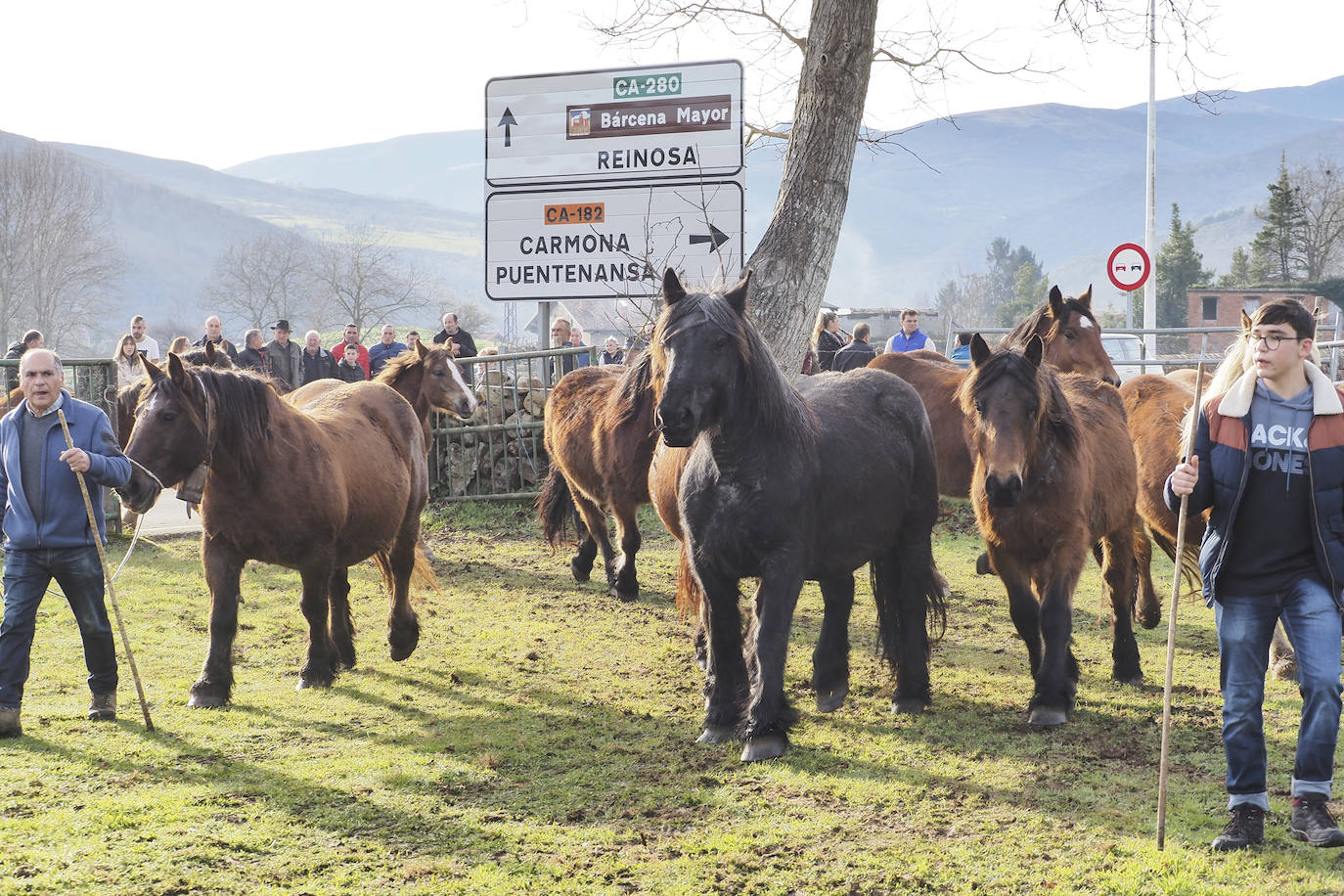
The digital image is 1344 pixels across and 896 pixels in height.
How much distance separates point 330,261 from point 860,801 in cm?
13737

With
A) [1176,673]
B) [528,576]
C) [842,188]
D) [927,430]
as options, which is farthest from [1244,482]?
[528,576]

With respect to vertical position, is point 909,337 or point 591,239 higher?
point 591,239

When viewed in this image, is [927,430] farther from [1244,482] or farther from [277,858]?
[277,858]

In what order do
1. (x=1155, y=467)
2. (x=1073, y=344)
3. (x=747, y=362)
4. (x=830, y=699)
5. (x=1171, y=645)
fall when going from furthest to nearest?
1. (x=1073, y=344)
2. (x=1155, y=467)
3. (x=830, y=699)
4. (x=747, y=362)
5. (x=1171, y=645)

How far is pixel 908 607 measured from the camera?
6496 millimetres

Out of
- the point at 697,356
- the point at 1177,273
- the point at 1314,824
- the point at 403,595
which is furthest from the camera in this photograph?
the point at 1177,273

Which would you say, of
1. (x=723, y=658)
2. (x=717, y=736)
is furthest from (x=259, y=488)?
(x=717, y=736)

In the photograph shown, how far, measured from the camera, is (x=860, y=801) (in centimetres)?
486

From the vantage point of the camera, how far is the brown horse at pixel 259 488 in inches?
251

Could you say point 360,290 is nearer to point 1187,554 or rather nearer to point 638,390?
point 638,390

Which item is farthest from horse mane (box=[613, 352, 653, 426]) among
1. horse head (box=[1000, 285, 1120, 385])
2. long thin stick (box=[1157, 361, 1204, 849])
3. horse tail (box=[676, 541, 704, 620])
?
horse head (box=[1000, 285, 1120, 385])

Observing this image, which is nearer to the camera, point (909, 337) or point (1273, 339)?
point (1273, 339)

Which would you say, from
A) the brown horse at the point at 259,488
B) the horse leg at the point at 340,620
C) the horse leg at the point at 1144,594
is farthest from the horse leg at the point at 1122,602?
the horse leg at the point at 340,620

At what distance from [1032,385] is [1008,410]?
0.22 m
